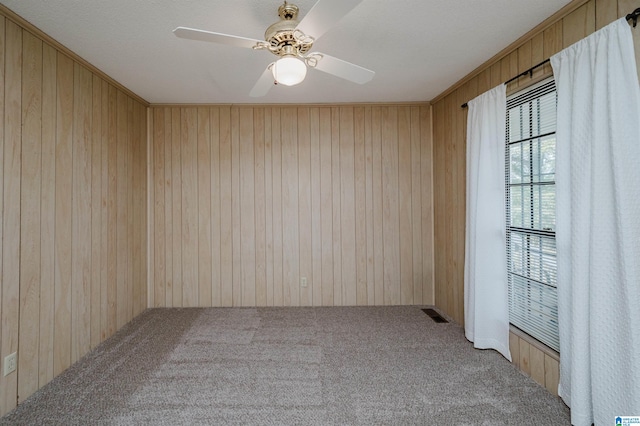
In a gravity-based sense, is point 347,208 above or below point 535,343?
above

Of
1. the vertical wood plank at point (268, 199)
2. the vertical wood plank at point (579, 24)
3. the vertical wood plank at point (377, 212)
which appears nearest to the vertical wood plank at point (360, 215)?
the vertical wood plank at point (377, 212)

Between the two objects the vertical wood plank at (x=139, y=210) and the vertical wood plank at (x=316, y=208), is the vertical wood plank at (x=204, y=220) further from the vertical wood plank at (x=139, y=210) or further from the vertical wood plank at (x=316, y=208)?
the vertical wood plank at (x=316, y=208)

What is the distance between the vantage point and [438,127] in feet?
11.8

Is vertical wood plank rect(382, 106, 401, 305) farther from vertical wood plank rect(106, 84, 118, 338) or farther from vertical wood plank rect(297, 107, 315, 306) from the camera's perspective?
vertical wood plank rect(106, 84, 118, 338)

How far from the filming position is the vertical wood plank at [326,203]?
373 centimetres

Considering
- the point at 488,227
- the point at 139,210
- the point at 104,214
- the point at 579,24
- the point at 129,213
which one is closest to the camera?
the point at 579,24

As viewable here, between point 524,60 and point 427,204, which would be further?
point 427,204

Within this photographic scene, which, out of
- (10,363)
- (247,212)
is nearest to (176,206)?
(247,212)

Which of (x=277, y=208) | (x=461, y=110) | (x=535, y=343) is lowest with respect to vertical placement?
(x=535, y=343)

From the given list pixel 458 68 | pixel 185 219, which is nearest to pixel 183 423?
pixel 185 219

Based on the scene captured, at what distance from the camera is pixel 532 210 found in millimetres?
2254

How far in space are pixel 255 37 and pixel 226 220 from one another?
2179 millimetres

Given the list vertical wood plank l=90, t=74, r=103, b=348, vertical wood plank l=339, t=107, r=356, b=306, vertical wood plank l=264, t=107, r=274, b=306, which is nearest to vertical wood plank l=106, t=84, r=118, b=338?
vertical wood plank l=90, t=74, r=103, b=348

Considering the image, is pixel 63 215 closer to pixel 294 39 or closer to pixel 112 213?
pixel 112 213
